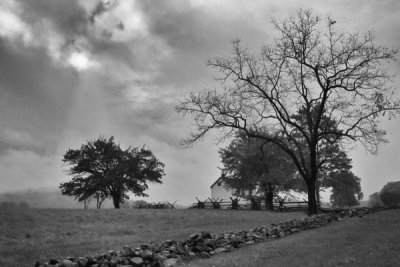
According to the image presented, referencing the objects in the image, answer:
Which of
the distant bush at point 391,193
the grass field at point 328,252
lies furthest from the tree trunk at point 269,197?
the grass field at point 328,252

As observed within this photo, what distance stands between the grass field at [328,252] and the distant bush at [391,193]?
34009 millimetres

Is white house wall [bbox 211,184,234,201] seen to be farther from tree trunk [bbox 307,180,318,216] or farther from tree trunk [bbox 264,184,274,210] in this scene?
tree trunk [bbox 307,180,318,216]

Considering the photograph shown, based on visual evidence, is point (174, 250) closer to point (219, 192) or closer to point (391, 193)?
point (391, 193)

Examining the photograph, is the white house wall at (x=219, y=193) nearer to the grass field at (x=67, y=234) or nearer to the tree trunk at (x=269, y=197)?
the tree trunk at (x=269, y=197)

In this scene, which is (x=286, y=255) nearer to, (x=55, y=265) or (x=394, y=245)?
(x=394, y=245)

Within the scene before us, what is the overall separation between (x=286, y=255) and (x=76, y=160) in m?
49.5

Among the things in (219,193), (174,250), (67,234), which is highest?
(219,193)

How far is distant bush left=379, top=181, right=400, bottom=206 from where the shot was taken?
4909 centimetres

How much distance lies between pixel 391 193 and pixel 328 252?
135 feet

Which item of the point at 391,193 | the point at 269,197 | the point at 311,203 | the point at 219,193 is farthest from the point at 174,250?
the point at 219,193

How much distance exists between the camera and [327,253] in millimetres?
13805

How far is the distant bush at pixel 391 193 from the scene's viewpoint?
161ft

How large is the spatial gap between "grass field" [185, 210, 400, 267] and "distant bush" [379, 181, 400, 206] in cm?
3401

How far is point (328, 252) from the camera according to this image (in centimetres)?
1394
